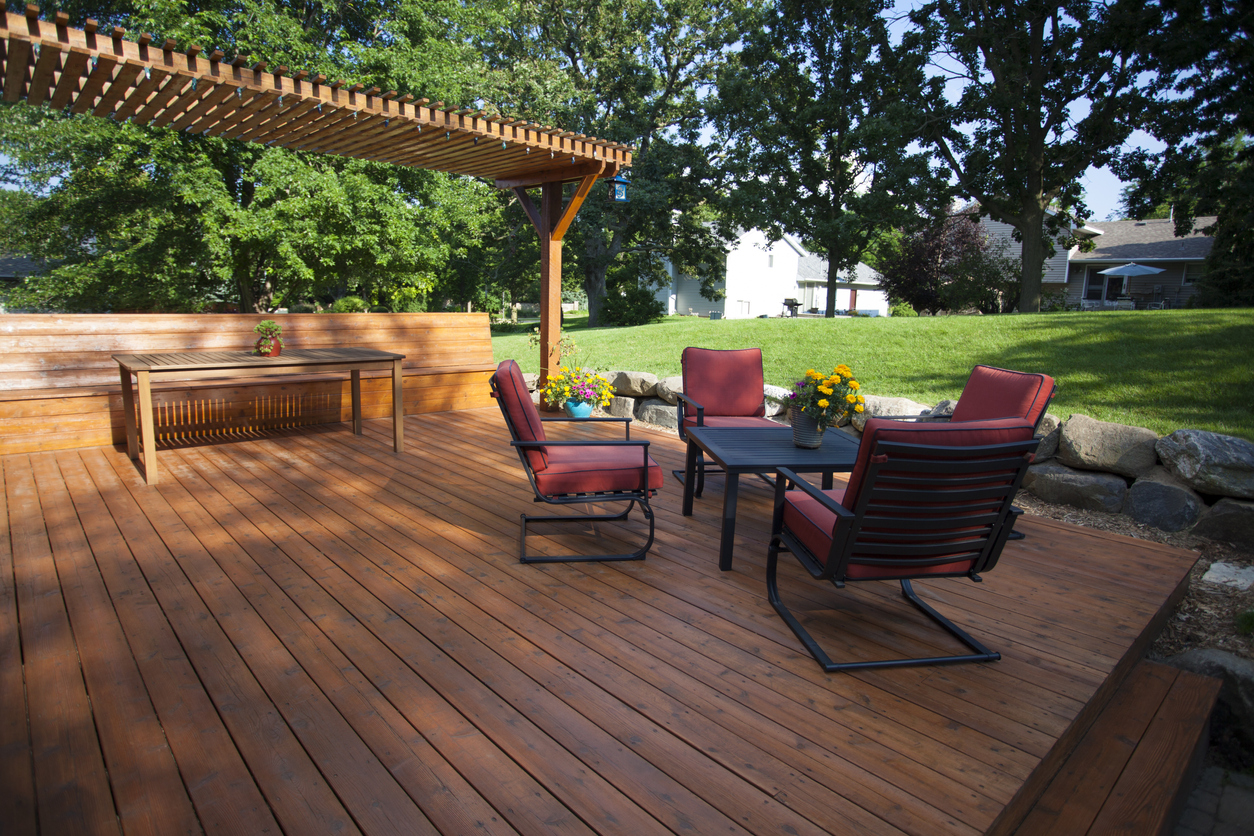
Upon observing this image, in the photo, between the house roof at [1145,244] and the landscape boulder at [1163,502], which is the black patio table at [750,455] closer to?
the landscape boulder at [1163,502]

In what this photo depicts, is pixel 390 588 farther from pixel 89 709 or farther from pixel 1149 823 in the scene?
pixel 1149 823

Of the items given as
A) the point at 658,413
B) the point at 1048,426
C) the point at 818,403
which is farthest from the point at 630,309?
the point at 818,403

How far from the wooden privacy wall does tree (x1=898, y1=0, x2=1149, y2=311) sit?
39.3ft

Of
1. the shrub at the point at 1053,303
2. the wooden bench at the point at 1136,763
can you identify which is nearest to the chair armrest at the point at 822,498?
the wooden bench at the point at 1136,763

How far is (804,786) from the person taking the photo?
1744 mm

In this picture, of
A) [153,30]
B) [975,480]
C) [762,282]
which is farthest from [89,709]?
[762,282]

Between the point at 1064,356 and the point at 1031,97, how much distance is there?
9.32 m

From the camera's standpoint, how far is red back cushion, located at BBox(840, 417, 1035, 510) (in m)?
2.12

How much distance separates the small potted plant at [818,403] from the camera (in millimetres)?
3393

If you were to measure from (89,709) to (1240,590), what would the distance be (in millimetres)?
4751

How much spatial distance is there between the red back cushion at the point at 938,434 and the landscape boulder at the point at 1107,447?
2.62 meters

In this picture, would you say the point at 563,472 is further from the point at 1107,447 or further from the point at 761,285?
the point at 761,285

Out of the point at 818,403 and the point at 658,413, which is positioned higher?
the point at 818,403

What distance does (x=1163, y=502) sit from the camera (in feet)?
13.3
